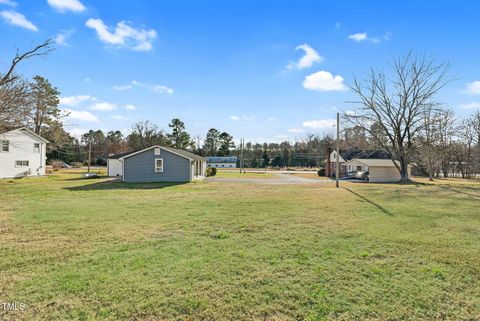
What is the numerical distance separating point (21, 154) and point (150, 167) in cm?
1393

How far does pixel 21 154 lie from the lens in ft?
93.1

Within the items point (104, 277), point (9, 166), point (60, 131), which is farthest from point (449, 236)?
point (60, 131)

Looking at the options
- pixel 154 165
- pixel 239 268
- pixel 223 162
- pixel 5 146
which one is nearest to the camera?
pixel 239 268

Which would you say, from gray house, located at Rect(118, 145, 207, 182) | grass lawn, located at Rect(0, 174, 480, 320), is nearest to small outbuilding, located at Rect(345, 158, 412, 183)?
gray house, located at Rect(118, 145, 207, 182)

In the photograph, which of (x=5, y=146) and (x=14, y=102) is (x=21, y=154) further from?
(x=14, y=102)

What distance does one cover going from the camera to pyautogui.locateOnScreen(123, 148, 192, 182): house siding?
25.2m

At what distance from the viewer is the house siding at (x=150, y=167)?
25.2m

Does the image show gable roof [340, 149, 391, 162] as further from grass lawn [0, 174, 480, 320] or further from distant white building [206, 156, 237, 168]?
grass lawn [0, 174, 480, 320]

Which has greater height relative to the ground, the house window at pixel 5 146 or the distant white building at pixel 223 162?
the house window at pixel 5 146

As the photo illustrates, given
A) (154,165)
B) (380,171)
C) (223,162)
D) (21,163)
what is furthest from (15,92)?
(223,162)

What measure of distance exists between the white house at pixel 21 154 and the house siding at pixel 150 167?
1140 cm

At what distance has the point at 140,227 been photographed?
776 cm

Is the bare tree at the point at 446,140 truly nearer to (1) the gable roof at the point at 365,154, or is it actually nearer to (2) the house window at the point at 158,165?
(1) the gable roof at the point at 365,154

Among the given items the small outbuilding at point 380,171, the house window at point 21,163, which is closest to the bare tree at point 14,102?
the house window at point 21,163
